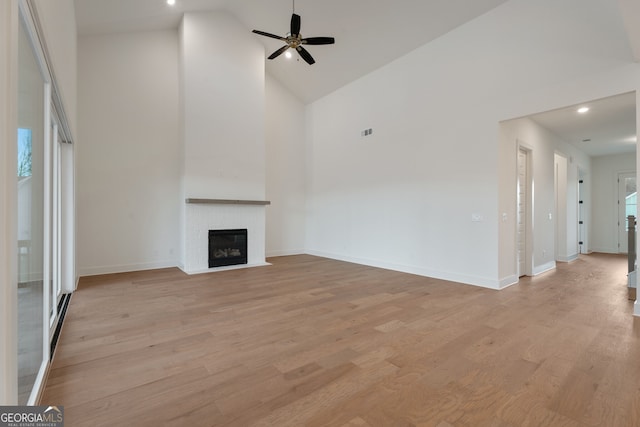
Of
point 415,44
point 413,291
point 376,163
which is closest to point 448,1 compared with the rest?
point 415,44

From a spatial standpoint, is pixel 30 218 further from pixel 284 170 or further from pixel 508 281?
pixel 284 170

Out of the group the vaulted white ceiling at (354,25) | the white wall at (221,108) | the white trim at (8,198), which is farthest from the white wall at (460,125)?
the white trim at (8,198)

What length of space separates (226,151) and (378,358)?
16.3 feet

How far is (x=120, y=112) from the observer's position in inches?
211

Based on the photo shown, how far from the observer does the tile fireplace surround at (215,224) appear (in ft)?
18.0

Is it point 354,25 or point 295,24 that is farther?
point 354,25

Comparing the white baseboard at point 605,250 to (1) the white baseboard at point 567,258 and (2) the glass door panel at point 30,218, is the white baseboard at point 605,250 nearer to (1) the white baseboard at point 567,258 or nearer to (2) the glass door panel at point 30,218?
(1) the white baseboard at point 567,258

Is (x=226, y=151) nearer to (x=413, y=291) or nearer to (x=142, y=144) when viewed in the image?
(x=142, y=144)

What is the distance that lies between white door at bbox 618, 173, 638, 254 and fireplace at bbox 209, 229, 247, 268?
396 inches

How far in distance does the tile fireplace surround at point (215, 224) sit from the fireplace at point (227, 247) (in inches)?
3.3

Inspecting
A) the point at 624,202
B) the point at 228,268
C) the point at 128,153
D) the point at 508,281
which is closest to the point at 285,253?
the point at 228,268

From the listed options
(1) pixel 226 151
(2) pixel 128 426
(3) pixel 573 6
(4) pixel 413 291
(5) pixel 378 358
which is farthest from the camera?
(1) pixel 226 151

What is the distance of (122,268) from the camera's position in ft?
17.6

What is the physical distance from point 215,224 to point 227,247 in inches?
21.7
